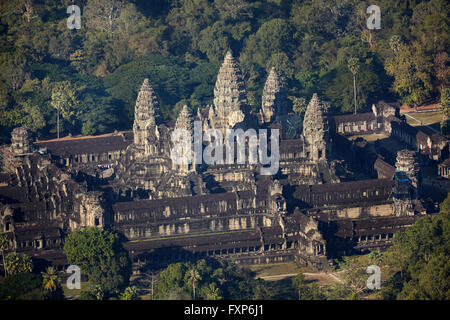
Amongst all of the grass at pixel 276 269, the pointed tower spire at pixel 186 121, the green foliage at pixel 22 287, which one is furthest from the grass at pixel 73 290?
the pointed tower spire at pixel 186 121

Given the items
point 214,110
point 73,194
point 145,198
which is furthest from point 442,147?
point 73,194

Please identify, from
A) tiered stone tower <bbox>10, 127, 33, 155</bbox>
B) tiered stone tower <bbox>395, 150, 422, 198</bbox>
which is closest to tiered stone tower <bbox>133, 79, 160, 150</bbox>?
tiered stone tower <bbox>10, 127, 33, 155</bbox>

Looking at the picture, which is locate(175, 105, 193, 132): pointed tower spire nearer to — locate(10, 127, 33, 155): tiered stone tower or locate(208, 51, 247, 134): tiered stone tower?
locate(208, 51, 247, 134): tiered stone tower

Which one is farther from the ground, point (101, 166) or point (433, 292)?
point (101, 166)

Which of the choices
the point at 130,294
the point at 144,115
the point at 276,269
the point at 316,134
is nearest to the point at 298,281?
the point at 276,269

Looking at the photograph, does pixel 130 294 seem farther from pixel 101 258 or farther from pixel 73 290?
pixel 73 290
